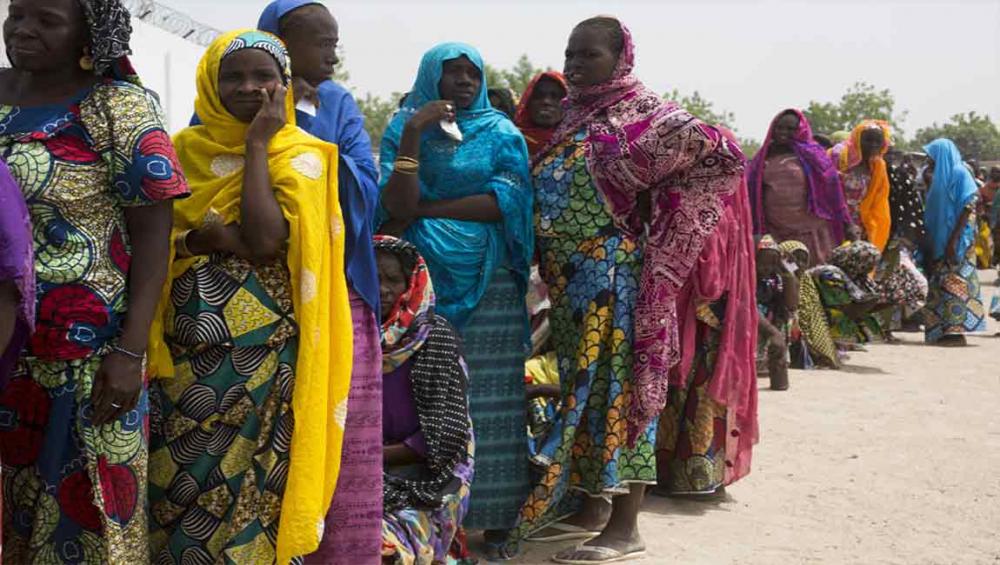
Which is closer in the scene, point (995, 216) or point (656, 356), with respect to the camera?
point (656, 356)

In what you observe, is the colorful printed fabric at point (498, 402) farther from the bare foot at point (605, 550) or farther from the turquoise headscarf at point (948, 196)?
the turquoise headscarf at point (948, 196)

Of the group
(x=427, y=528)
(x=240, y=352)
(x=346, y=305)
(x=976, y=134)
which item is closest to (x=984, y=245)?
(x=427, y=528)

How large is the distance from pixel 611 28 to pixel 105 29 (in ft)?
8.47

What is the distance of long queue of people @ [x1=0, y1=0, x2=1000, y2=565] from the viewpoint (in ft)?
10.8

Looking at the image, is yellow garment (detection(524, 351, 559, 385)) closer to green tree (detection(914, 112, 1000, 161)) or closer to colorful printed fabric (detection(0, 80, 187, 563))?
colorful printed fabric (detection(0, 80, 187, 563))

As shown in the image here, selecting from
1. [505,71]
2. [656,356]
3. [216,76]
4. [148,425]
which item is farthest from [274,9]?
[505,71]

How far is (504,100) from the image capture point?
6652mm

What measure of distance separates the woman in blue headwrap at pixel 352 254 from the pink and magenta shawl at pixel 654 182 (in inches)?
59.4

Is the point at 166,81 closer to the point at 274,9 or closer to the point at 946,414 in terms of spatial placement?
the point at 946,414

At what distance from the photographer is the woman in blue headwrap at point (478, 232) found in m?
5.23

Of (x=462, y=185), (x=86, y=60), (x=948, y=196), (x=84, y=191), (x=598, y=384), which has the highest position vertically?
(x=948, y=196)

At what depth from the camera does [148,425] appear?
356cm

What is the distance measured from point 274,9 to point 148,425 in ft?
4.57

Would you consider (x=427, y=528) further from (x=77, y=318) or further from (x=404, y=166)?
(x=77, y=318)
